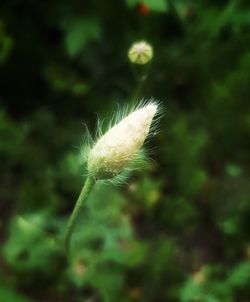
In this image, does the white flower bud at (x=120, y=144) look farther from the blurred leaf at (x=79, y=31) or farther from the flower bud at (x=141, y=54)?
the blurred leaf at (x=79, y=31)

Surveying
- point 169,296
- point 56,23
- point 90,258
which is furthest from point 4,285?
point 56,23

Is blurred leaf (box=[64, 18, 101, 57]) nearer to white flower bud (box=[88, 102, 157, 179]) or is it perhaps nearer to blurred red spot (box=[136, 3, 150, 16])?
blurred red spot (box=[136, 3, 150, 16])

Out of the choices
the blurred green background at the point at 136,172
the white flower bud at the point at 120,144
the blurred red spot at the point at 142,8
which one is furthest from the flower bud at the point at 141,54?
the blurred red spot at the point at 142,8

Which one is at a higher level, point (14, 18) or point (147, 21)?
point (14, 18)

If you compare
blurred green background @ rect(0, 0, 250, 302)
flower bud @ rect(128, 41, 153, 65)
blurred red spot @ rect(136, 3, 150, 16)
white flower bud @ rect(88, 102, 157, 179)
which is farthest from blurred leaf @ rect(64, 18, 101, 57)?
white flower bud @ rect(88, 102, 157, 179)

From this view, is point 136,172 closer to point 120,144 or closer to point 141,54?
point 141,54

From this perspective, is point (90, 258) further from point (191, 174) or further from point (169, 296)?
point (191, 174)

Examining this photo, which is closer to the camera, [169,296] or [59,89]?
[169,296]
